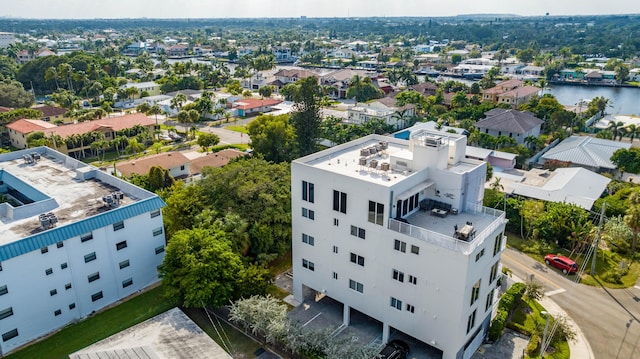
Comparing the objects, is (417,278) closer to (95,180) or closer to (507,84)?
(95,180)

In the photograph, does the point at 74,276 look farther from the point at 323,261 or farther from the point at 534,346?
the point at 534,346

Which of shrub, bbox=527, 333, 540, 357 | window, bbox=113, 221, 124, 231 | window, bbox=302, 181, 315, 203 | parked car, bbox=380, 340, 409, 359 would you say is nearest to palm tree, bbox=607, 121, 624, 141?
shrub, bbox=527, 333, 540, 357

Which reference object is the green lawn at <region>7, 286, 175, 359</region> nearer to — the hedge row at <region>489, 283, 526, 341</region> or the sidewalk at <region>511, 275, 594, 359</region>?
the hedge row at <region>489, 283, 526, 341</region>

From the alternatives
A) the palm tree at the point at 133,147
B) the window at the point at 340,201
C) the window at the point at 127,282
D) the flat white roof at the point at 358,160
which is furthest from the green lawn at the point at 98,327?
the palm tree at the point at 133,147

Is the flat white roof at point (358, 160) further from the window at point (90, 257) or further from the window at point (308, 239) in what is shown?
the window at point (90, 257)

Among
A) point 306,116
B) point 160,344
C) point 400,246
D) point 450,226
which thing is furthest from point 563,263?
point 306,116

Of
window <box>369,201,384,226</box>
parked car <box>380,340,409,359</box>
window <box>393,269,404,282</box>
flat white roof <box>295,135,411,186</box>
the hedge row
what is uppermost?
flat white roof <box>295,135,411,186</box>

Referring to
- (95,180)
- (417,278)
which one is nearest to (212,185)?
(95,180)
